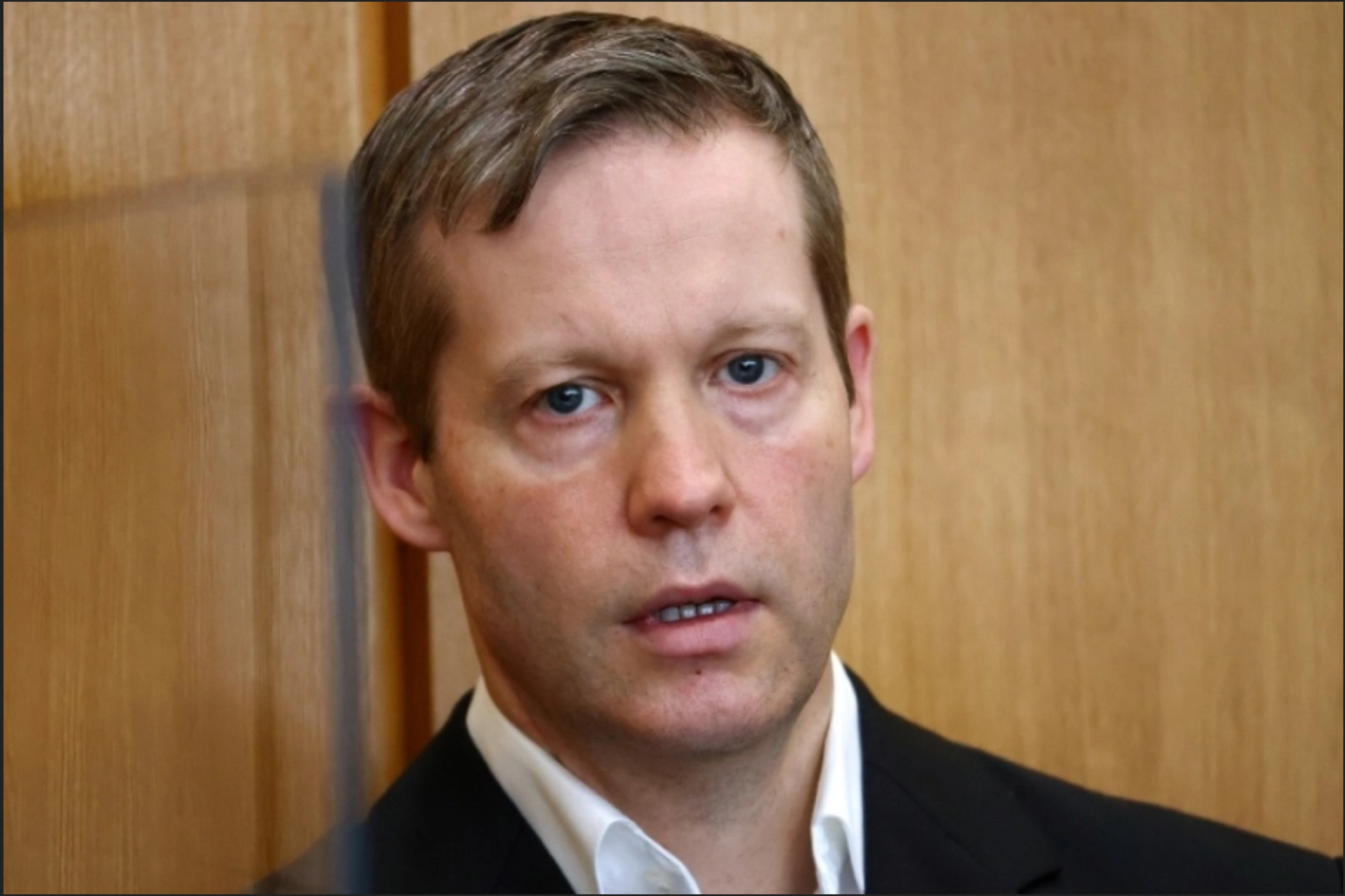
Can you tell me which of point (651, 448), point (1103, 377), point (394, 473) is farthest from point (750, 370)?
point (1103, 377)

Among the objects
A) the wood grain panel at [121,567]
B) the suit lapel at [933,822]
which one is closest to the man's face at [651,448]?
the suit lapel at [933,822]

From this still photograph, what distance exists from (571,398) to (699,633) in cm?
12

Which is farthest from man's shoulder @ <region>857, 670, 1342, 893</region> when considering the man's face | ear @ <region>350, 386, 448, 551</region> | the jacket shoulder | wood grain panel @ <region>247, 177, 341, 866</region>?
wood grain panel @ <region>247, 177, 341, 866</region>

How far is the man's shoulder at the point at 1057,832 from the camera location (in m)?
0.85

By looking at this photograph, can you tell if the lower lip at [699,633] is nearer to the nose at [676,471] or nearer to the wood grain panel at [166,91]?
the nose at [676,471]

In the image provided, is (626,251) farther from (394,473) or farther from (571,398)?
(394,473)

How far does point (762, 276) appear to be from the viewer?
0.77 m

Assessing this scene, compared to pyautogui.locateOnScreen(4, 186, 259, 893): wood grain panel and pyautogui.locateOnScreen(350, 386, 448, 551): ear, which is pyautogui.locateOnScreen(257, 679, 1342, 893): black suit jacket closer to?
pyautogui.locateOnScreen(350, 386, 448, 551): ear

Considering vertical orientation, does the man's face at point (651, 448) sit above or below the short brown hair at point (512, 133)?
below

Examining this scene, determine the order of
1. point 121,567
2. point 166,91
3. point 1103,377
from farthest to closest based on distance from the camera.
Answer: point 1103,377 < point 166,91 < point 121,567

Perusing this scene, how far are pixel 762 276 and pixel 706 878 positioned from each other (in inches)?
11.4

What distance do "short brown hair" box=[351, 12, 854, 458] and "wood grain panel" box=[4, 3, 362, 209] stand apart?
2.3 inches

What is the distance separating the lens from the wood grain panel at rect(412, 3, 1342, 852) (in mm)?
1091

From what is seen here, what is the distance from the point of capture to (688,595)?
72 centimetres
